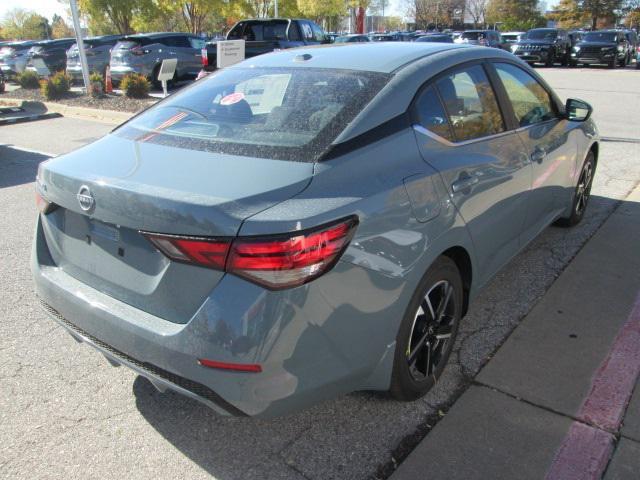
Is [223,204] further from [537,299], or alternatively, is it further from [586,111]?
[586,111]

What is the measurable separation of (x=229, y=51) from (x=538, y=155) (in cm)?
828

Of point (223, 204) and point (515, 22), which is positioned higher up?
point (515, 22)

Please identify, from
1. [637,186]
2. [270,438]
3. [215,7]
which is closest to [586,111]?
[637,186]

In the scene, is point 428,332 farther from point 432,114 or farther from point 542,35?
point 542,35

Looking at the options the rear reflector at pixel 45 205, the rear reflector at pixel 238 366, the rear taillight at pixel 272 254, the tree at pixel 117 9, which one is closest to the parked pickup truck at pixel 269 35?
the rear reflector at pixel 45 205

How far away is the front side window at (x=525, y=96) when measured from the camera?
11.7ft

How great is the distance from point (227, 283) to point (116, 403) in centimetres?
131

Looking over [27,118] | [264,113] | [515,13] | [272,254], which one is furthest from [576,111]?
[515,13]

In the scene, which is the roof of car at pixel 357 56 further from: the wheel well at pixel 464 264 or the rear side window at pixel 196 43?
the rear side window at pixel 196 43

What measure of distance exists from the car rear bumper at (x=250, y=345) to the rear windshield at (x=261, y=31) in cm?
1436

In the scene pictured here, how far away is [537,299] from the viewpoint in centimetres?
378

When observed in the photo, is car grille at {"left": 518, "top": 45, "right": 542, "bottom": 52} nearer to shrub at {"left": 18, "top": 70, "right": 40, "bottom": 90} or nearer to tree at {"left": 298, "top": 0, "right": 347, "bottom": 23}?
tree at {"left": 298, "top": 0, "right": 347, "bottom": 23}

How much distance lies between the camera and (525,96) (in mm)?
3805

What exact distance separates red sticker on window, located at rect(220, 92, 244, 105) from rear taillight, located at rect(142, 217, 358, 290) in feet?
3.94
